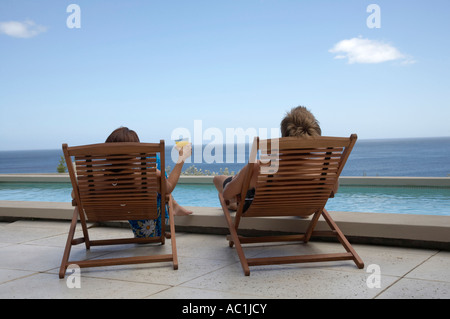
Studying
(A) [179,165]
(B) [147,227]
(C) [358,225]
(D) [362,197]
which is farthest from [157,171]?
(D) [362,197]

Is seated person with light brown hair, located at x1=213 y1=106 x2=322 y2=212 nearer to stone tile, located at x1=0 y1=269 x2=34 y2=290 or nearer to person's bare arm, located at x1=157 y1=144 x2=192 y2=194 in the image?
person's bare arm, located at x1=157 y1=144 x2=192 y2=194

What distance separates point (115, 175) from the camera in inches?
132

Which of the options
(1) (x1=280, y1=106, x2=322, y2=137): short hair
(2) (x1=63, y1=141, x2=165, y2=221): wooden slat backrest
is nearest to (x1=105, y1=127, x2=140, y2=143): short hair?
(2) (x1=63, y1=141, x2=165, y2=221): wooden slat backrest

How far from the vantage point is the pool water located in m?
7.97

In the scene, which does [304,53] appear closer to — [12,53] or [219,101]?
[219,101]

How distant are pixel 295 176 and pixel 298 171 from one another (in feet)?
0.13

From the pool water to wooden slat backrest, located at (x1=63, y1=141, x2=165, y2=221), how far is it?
5398 millimetres

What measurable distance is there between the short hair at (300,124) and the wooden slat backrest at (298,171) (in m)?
0.14

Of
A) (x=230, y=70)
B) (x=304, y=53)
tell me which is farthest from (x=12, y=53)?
(x=304, y=53)

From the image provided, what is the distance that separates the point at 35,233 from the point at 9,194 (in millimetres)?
8571

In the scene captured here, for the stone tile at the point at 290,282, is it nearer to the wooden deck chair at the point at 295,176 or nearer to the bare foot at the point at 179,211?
the wooden deck chair at the point at 295,176

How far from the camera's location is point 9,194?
12.6 meters

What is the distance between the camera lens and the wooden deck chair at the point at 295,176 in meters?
3.14

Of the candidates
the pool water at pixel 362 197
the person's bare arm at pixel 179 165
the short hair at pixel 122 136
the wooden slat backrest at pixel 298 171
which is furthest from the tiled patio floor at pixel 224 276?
the pool water at pixel 362 197
